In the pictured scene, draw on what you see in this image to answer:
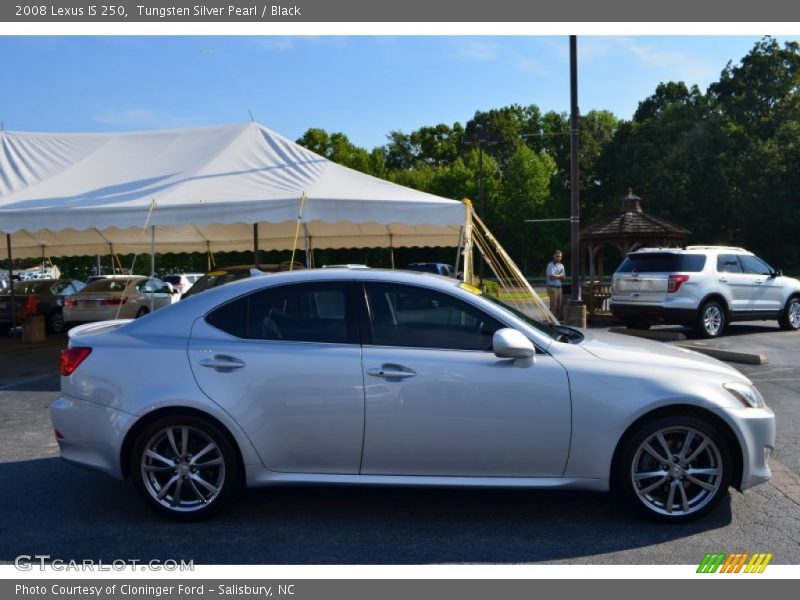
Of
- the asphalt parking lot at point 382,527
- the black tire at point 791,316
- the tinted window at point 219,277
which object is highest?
the tinted window at point 219,277

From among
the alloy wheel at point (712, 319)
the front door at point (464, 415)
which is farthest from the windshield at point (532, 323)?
the alloy wheel at point (712, 319)

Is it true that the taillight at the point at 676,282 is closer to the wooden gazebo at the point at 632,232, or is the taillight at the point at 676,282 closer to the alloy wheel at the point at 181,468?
the wooden gazebo at the point at 632,232

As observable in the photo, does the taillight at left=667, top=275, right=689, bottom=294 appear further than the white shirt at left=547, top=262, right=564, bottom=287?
No

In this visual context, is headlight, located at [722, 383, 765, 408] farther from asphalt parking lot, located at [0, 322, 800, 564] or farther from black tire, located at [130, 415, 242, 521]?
black tire, located at [130, 415, 242, 521]

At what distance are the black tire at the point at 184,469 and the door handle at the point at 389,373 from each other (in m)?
1.05

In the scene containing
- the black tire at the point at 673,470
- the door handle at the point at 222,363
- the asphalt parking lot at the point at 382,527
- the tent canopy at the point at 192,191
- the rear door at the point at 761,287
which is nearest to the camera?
the asphalt parking lot at the point at 382,527

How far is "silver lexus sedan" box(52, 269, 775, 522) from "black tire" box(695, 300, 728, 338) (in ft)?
32.9

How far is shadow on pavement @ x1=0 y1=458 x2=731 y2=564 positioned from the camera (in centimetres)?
420

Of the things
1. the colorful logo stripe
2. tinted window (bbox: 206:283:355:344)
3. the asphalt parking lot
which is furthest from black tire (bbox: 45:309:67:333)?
→ the colorful logo stripe

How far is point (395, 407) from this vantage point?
449cm

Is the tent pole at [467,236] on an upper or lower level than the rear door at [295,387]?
upper

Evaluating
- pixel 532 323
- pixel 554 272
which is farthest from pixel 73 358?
pixel 554 272

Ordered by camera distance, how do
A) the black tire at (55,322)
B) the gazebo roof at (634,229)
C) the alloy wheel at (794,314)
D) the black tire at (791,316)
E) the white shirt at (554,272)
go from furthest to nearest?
the gazebo roof at (634,229) < the black tire at (55,322) < the white shirt at (554,272) < the alloy wheel at (794,314) < the black tire at (791,316)

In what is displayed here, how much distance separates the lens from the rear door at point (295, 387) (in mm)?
4527
